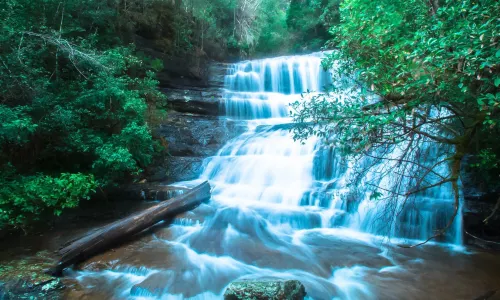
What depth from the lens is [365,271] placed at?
520 centimetres

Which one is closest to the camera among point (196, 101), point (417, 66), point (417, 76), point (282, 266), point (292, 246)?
point (417, 66)

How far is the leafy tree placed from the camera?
126 inches

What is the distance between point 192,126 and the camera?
12.2 m

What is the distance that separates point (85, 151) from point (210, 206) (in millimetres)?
3254

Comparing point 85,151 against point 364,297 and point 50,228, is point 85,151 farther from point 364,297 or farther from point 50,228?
point 364,297

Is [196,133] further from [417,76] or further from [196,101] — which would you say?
[417,76]

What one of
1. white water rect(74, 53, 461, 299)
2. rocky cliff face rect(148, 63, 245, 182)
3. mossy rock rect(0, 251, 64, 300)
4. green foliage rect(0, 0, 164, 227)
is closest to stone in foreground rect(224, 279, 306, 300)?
white water rect(74, 53, 461, 299)

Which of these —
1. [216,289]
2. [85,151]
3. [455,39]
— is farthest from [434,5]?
[85,151]

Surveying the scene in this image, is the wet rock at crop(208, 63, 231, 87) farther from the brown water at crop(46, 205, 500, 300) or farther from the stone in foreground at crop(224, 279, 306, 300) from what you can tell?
the stone in foreground at crop(224, 279, 306, 300)

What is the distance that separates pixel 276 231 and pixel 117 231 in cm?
330

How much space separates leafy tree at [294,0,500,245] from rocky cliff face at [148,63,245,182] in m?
6.33

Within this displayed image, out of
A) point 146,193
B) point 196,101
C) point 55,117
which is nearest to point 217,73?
point 196,101

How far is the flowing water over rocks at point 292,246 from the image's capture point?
15.5ft

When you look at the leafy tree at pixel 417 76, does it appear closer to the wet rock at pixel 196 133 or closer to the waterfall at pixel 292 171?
the waterfall at pixel 292 171
